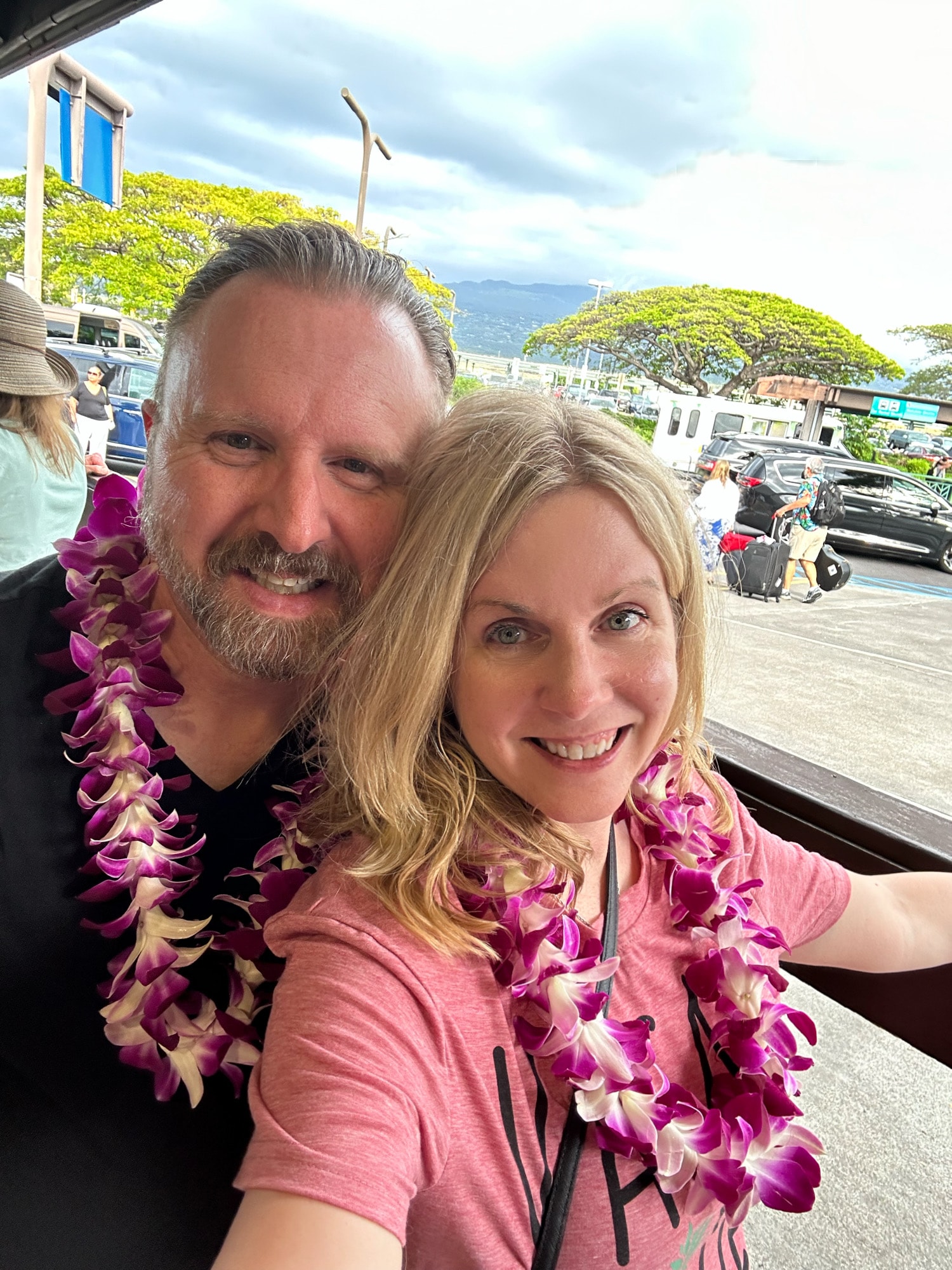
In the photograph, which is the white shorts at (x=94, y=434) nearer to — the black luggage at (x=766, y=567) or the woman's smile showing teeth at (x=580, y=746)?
the black luggage at (x=766, y=567)

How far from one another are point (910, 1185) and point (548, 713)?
1.37 m

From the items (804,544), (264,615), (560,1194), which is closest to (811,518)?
(804,544)

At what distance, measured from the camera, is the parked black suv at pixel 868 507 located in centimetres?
292

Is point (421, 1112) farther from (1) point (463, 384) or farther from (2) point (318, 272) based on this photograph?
(1) point (463, 384)

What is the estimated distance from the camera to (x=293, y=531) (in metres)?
0.90

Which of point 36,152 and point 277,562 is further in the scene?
point 36,152

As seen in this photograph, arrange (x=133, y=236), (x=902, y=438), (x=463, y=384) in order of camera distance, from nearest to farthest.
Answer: (x=463, y=384)
(x=902, y=438)
(x=133, y=236)

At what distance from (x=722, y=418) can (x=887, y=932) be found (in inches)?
170

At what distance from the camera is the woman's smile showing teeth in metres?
0.80

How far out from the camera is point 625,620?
83cm

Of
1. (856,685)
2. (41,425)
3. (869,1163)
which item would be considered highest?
(41,425)

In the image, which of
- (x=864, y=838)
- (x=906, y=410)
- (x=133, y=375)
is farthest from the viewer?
(x=133, y=375)

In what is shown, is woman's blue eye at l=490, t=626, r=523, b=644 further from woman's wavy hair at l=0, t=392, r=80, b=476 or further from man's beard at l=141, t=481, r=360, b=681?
woman's wavy hair at l=0, t=392, r=80, b=476

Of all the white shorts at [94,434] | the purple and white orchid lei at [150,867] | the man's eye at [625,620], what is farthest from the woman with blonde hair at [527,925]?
the white shorts at [94,434]
